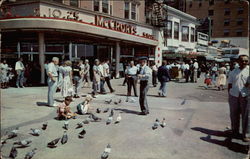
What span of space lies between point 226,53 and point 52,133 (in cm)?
4629

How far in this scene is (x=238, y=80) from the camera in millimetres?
4980

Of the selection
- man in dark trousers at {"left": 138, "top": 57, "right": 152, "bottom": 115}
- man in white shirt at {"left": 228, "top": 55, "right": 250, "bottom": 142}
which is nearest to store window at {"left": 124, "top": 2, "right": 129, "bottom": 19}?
man in dark trousers at {"left": 138, "top": 57, "right": 152, "bottom": 115}

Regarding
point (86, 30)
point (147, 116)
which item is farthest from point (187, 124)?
point (86, 30)

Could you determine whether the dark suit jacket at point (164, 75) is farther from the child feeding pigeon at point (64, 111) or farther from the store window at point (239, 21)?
the store window at point (239, 21)

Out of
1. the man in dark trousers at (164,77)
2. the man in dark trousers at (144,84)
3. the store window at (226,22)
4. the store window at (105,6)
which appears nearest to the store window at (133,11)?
the store window at (105,6)

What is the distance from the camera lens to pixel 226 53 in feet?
146

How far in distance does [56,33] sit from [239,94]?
1291 cm

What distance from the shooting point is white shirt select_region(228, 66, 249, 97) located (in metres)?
4.88

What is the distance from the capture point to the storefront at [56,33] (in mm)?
13250

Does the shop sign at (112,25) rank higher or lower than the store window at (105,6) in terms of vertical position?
lower

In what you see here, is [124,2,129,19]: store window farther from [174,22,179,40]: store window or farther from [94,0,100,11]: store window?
[174,22,179,40]: store window

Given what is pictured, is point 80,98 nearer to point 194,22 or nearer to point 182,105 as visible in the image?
point 182,105

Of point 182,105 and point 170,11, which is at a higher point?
point 170,11

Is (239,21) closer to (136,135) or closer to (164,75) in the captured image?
(164,75)
